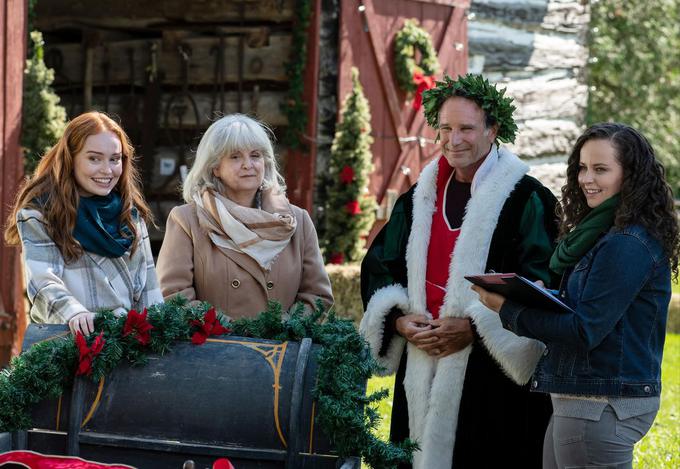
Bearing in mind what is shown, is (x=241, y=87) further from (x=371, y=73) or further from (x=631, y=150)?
(x=631, y=150)

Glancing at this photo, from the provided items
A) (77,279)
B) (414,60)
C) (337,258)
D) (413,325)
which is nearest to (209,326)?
(77,279)

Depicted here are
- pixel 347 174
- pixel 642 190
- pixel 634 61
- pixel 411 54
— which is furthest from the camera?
pixel 634 61

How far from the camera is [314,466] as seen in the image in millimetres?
2832

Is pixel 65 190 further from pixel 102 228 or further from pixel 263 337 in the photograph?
pixel 263 337

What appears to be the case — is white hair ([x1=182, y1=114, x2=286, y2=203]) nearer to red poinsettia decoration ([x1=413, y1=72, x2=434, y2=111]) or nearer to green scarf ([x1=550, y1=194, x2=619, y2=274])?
green scarf ([x1=550, y1=194, x2=619, y2=274])

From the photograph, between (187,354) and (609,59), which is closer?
(187,354)

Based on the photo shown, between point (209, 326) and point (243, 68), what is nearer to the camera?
point (209, 326)

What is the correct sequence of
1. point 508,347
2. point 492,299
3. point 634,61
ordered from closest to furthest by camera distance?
1. point 492,299
2. point 508,347
3. point 634,61

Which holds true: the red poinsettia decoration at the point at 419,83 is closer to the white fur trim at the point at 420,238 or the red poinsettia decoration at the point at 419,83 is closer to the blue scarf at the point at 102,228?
the white fur trim at the point at 420,238

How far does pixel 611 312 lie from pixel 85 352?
151 cm

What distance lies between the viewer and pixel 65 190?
3.45 meters

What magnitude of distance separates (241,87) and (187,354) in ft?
22.1

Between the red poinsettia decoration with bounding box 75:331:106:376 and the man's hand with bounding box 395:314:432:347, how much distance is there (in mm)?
1212

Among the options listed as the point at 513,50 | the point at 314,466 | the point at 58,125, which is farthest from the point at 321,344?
the point at 513,50
